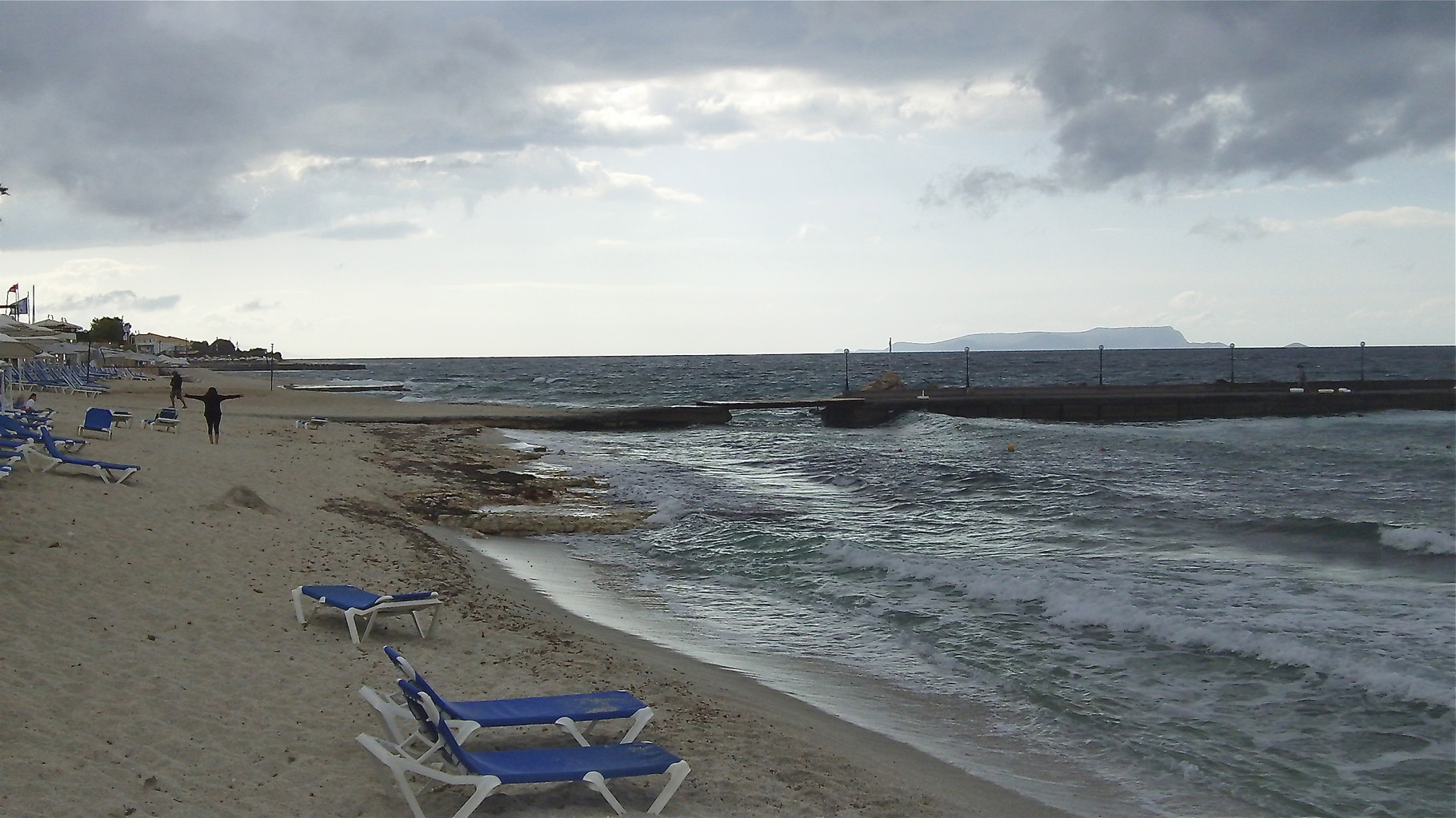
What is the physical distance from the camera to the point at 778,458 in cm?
2880

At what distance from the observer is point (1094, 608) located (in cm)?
1080

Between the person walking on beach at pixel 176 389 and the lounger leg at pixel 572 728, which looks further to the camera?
the person walking on beach at pixel 176 389

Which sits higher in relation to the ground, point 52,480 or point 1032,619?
point 52,480

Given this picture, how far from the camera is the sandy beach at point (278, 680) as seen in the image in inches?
203

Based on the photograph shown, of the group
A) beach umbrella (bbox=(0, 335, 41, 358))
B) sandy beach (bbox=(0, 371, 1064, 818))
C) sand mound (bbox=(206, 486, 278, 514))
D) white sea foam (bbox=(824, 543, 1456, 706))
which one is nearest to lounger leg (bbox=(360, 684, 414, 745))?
sandy beach (bbox=(0, 371, 1064, 818))

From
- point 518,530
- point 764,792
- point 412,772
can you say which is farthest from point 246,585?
point 518,530

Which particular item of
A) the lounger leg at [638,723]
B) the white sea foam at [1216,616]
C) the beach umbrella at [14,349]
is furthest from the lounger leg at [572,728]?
the beach umbrella at [14,349]

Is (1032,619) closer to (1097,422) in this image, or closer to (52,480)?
(52,480)

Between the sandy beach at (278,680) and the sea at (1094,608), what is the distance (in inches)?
36.3

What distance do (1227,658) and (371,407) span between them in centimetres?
3837

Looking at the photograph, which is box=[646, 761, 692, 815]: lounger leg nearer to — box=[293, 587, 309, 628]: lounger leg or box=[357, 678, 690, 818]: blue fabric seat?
box=[357, 678, 690, 818]: blue fabric seat

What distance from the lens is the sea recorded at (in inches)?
278

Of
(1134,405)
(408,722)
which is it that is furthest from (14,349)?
(1134,405)

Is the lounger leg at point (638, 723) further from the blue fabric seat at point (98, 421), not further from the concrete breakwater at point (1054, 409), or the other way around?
the concrete breakwater at point (1054, 409)
